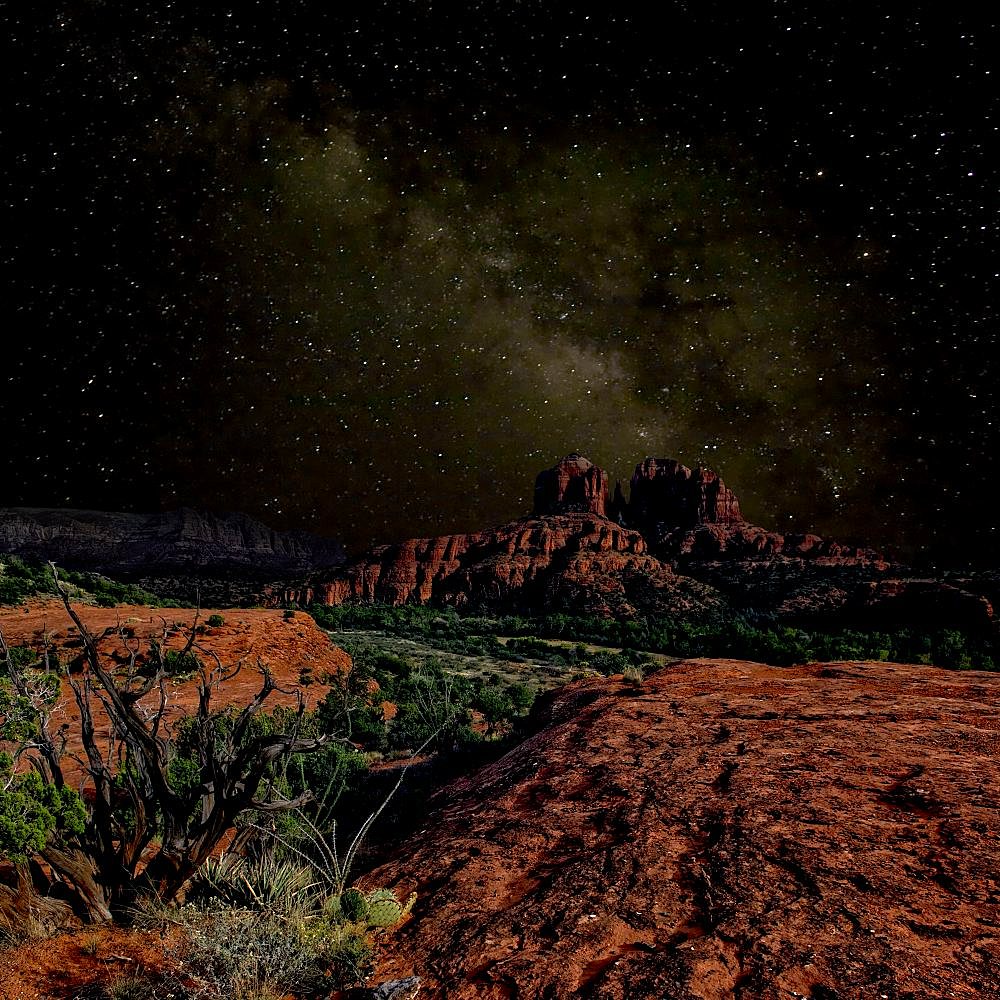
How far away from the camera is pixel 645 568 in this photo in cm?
8369

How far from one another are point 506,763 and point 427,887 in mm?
3491

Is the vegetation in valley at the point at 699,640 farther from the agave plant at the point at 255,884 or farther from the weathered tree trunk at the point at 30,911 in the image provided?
the weathered tree trunk at the point at 30,911

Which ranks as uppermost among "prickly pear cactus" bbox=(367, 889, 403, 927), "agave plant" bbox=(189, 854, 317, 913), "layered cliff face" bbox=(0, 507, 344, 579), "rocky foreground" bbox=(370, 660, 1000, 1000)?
"rocky foreground" bbox=(370, 660, 1000, 1000)

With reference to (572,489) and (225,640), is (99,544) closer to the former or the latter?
(572,489)

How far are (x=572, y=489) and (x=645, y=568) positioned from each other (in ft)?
193

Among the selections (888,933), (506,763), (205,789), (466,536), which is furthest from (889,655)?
(466,536)

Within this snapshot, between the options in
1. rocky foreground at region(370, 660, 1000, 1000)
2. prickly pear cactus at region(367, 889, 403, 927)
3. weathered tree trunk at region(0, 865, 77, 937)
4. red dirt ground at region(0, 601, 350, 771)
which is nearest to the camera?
rocky foreground at region(370, 660, 1000, 1000)

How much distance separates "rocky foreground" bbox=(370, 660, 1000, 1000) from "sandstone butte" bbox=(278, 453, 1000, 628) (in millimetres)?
49674

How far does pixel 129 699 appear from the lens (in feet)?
13.3

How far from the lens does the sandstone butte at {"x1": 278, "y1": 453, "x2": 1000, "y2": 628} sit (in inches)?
2138

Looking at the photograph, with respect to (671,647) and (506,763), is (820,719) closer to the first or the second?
(506,763)

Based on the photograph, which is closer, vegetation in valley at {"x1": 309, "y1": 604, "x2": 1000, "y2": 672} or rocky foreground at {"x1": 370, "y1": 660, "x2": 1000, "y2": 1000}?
rocky foreground at {"x1": 370, "y1": 660, "x2": 1000, "y2": 1000}

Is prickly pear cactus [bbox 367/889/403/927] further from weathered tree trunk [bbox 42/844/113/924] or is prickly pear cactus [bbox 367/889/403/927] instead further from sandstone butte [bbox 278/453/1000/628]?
sandstone butte [bbox 278/453/1000/628]

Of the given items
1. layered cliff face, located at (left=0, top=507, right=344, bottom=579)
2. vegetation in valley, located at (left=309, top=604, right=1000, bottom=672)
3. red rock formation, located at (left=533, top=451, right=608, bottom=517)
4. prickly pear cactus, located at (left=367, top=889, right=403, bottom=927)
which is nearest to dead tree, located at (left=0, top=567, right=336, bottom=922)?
prickly pear cactus, located at (left=367, top=889, right=403, bottom=927)
